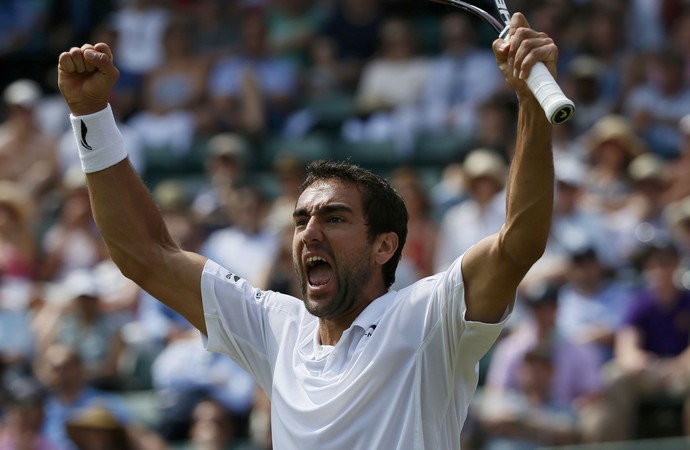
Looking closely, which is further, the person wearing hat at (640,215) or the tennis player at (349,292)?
the person wearing hat at (640,215)

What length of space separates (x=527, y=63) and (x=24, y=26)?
11854 millimetres

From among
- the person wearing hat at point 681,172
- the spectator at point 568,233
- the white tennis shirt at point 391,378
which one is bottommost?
the white tennis shirt at point 391,378

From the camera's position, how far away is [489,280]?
13.2ft

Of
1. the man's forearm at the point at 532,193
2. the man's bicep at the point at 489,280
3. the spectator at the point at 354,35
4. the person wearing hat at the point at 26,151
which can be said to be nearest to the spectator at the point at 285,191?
the spectator at the point at 354,35

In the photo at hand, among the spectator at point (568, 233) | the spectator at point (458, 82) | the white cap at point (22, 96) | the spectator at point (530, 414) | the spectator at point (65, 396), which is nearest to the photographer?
the spectator at point (530, 414)

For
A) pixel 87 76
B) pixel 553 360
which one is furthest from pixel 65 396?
pixel 87 76

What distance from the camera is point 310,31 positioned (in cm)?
1345

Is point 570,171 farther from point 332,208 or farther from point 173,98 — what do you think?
point 332,208

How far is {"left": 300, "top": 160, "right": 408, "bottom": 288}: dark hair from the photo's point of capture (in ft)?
14.9

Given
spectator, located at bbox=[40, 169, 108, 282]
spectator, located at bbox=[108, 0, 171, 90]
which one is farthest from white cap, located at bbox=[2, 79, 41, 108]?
spectator, located at bbox=[40, 169, 108, 282]

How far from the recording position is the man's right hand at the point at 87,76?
4598mm

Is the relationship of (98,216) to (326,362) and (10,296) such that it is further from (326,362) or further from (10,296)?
(10,296)

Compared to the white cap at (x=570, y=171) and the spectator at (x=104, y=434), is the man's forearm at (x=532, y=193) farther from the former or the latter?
the white cap at (x=570, y=171)

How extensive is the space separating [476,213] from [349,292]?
5.51 meters
